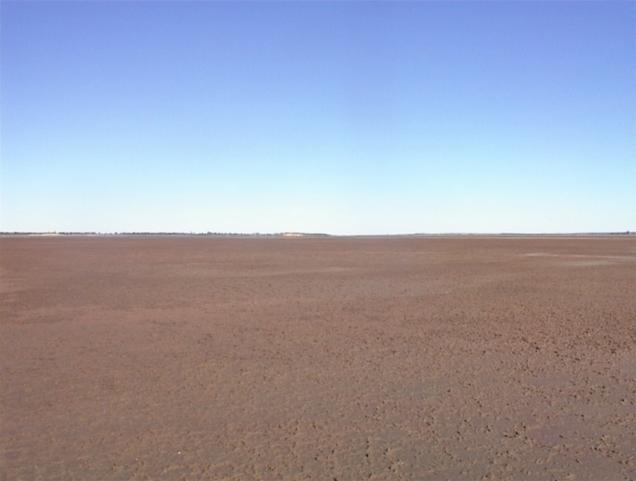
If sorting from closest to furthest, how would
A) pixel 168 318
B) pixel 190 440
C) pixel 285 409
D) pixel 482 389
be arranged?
1. pixel 190 440
2. pixel 285 409
3. pixel 482 389
4. pixel 168 318

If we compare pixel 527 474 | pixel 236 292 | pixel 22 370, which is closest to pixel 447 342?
pixel 527 474

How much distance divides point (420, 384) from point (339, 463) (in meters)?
2.54

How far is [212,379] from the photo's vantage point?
7.35 m

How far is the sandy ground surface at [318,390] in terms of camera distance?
483 cm

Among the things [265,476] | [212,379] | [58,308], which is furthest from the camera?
[58,308]

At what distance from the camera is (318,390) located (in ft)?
22.6

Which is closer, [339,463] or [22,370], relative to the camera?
[339,463]

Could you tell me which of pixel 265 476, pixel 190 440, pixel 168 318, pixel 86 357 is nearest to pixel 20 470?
pixel 190 440

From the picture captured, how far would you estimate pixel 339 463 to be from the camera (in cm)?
479

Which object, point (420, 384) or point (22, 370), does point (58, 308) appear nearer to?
point (22, 370)

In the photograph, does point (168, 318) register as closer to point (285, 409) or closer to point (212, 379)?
point (212, 379)

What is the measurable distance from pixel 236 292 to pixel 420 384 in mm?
10726

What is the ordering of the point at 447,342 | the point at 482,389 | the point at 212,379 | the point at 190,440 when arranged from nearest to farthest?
the point at 190,440
the point at 482,389
the point at 212,379
the point at 447,342

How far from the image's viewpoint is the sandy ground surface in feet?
15.9
